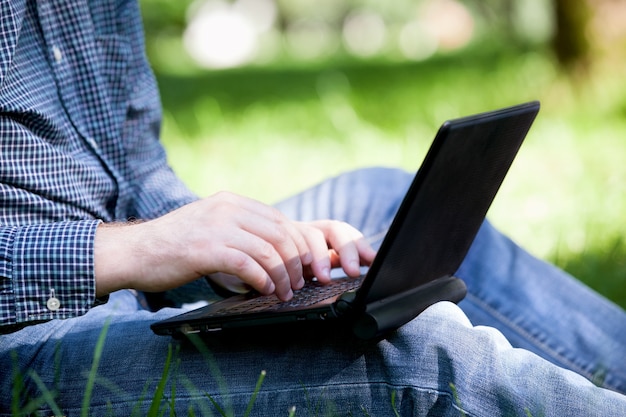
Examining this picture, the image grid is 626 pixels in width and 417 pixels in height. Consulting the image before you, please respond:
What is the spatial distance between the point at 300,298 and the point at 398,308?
19 cm

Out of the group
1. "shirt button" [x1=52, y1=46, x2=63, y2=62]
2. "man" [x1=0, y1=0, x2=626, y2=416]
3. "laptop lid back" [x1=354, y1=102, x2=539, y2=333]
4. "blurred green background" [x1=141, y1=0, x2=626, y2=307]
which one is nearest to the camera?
"laptop lid back" [x1=354, y1=102, x2=539, y2=333]

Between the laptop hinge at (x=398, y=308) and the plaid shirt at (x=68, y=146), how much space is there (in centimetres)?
46

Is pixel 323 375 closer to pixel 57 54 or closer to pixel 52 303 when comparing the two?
pixel 52 303

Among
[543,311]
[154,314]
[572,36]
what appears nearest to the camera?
[154,314]

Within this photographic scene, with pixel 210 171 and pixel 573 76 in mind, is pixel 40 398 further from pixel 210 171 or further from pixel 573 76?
pixel 573 76

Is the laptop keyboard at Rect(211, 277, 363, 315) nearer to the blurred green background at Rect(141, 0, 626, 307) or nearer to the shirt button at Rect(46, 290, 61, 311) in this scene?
the shirt button at Rect(46, 290, 61, 311)

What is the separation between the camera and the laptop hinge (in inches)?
54.3

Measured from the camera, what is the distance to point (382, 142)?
508cm

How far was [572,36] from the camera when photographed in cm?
704

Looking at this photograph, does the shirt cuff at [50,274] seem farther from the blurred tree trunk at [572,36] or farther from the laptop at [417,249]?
the blurred tree trunk at [572,36]

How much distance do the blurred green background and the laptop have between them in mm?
1496

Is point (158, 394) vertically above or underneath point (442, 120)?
above

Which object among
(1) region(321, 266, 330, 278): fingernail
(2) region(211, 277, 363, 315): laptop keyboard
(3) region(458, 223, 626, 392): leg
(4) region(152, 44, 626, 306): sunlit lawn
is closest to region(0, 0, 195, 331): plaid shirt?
(2) region(211, 277, 363, 315): laptop keyboard

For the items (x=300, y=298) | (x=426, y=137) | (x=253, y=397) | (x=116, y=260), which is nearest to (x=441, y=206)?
(x=300, y=298)
